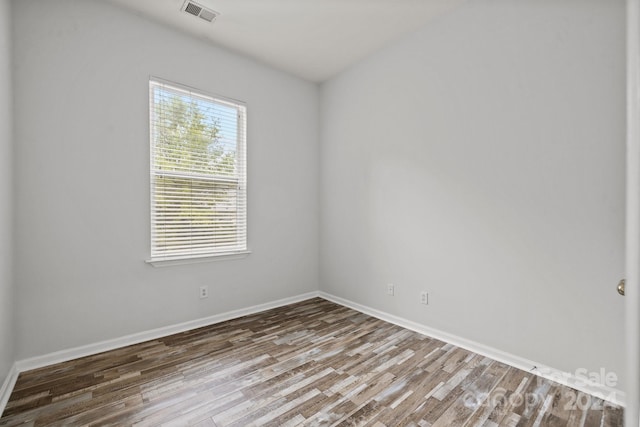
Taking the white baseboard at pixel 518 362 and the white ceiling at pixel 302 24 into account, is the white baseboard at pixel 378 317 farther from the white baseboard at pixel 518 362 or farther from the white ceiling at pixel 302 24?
the white ceiling at pixel 302 24

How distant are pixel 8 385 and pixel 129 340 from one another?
0.74m

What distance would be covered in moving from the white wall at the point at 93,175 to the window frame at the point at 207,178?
0.06 metres

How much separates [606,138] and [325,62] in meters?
2.72

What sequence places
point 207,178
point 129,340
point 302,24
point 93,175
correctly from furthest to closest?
point 207,178
point 302,24
point 129,340
point 93,175

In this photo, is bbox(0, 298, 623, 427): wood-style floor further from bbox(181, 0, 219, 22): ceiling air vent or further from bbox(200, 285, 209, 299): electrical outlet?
bbox(181, 0, 219, 22): ceiling air vent

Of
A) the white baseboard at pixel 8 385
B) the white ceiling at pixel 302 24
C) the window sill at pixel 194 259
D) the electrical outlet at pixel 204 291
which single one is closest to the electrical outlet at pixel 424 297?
the window sill at pixel 194 259

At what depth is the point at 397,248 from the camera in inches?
121

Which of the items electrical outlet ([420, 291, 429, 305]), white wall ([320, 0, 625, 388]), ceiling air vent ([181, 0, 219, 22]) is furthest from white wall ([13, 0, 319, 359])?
electrical outlet ([420, 291, 429, 305])

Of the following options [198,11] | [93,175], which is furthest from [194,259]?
[198,11]

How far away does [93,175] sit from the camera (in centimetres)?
241

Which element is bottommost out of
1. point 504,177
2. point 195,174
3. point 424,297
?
point 424,297

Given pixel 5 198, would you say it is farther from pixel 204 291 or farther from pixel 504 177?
pixel 504 177

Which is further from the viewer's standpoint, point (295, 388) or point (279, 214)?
point (279, 214)

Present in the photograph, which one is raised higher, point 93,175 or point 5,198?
point 93,175
